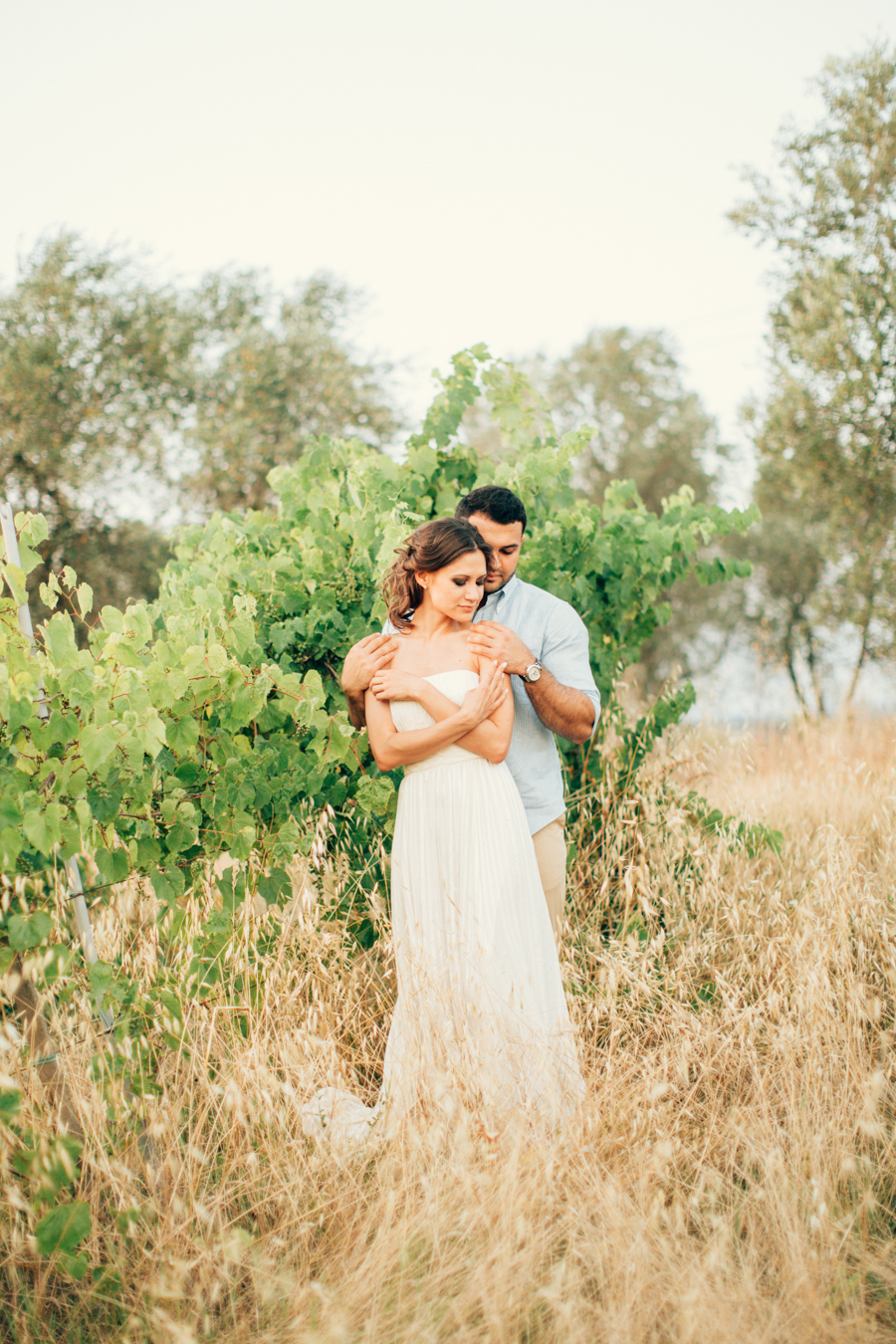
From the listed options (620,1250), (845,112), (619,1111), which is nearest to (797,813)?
(619,1111)

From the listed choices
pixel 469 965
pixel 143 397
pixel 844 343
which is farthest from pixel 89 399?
pixel 469 965

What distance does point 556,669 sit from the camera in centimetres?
296

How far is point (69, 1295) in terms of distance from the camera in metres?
2.01

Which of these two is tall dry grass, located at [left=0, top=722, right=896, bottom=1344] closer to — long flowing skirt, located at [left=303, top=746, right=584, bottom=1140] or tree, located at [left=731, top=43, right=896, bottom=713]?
long flowing skirt, located at [left=303, top=746, right=584, bottom=1140]

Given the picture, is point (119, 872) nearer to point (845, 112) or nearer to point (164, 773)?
point (164, 773)

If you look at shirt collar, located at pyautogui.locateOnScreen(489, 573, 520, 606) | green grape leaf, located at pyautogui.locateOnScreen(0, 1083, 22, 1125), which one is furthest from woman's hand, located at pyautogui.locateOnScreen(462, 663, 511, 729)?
green grape leaf, located at pyautogui.locateOnScreen(0, 1083, 22, 1125)

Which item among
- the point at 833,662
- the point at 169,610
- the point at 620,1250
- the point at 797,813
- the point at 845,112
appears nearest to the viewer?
the point at 620,1250

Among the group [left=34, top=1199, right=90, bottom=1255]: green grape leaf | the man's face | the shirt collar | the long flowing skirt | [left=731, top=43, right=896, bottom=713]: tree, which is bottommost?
[left=34, top=1199, right=90, bottom=1255]: green grape leaf

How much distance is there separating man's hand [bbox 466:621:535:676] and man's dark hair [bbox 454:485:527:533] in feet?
1.51

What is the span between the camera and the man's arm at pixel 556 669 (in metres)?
2.66

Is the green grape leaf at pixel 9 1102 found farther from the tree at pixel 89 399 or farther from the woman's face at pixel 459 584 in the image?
the tree at pixel 89 399

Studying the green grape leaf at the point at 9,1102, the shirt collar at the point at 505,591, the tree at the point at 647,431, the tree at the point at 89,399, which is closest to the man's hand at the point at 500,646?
the shirt collar at the point at 505,591

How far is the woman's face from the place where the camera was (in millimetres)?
2627

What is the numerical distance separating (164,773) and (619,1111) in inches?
60.6
